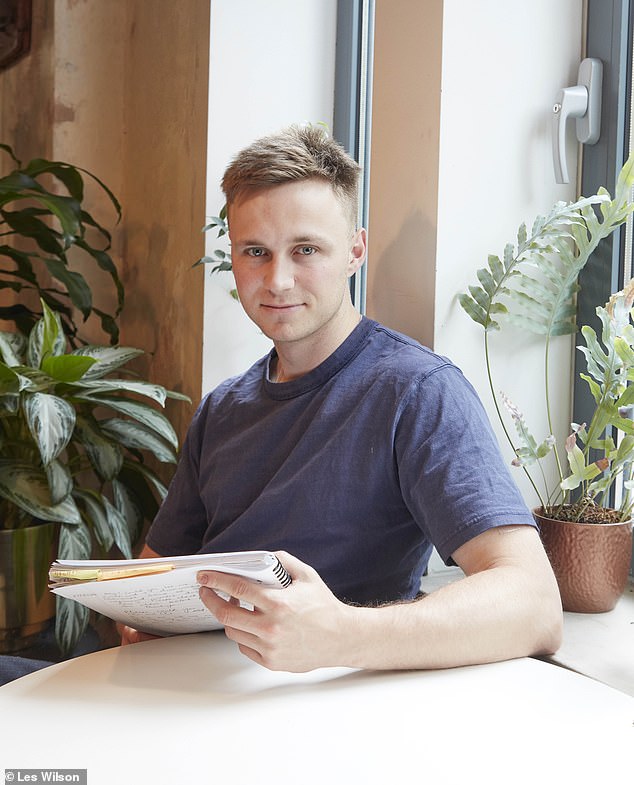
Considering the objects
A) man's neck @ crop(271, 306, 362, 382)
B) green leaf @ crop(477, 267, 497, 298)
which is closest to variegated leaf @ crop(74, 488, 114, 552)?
man's neck @ crop(271, 306, 362, 382)

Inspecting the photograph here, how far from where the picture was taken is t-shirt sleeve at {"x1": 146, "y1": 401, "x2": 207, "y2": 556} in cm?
153

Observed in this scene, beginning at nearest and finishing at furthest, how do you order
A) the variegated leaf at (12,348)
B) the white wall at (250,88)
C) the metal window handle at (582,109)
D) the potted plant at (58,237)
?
the metal window handle at (582,109), the variegated leaf at (12,348), the white wall at (250,88), the potted plant at (58,237)

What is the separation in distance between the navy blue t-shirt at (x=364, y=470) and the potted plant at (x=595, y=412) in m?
0.27

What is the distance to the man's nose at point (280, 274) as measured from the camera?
1.31m

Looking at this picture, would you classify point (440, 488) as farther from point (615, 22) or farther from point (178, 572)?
point (615, 22)

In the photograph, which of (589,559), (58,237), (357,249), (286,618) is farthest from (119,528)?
(286,618)

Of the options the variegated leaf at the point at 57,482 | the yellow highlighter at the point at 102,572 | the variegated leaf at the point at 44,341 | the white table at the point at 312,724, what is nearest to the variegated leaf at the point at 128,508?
the variegated leaf at the point at 57,482

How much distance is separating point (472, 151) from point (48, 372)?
3.24ft

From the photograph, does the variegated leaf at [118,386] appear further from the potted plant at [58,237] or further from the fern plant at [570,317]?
the fern plant at [570,317]

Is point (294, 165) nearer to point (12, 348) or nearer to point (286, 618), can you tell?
point (286, 618)

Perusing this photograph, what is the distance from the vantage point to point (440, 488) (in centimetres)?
110

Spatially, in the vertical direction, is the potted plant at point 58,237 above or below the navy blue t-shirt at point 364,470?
above

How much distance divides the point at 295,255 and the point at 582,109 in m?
0.71

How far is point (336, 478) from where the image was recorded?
1.22 m
